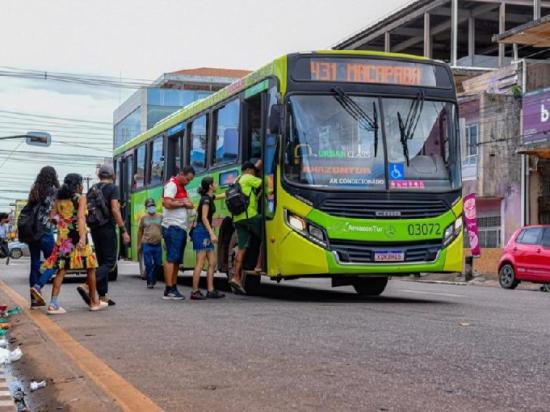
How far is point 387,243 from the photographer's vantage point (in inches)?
460

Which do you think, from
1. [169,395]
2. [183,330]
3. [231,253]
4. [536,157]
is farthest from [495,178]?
[169,395]

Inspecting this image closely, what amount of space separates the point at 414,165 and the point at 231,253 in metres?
3.15

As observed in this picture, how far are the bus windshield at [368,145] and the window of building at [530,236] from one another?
8387 millimetres

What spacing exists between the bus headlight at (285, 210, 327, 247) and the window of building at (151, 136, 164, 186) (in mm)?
6987

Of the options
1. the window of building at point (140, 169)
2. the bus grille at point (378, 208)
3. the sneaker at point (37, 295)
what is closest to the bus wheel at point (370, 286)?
the bus grille at point (378, 208)

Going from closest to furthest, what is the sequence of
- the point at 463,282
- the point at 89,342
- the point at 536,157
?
the point at 89,342
the point at 463,282
the point at 536,157

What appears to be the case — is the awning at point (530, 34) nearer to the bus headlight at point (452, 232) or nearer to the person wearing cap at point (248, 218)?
the bus headlight at point (452, 232)

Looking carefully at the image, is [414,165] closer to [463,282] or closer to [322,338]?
[322,338]

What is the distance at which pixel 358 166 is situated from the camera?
11773 millimetres

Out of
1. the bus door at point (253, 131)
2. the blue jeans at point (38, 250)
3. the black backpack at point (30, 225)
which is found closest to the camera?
the black backpack at point (30, 225)

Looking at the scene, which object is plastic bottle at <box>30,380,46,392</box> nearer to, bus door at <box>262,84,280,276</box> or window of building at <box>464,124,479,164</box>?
bus door at <box>262,84,280,276</box>

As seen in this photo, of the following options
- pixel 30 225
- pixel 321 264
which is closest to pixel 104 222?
pixel 30 225

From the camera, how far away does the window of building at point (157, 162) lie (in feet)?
59.9

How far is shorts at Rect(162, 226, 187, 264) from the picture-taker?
39.7 ft
